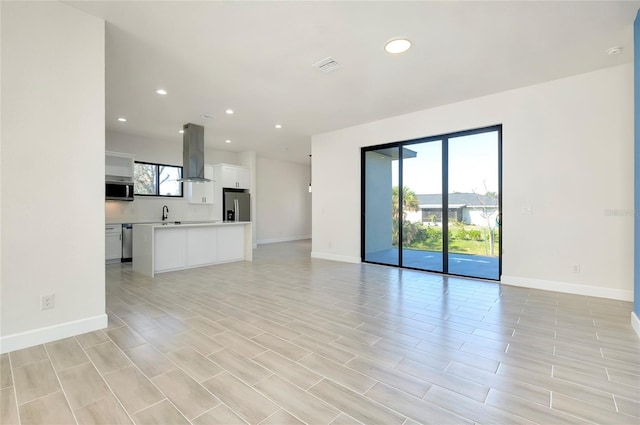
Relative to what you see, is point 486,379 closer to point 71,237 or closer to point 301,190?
point 71,237

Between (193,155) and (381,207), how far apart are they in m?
4.05

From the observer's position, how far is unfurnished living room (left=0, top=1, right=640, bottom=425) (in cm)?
178

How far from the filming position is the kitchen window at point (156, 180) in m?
7.04

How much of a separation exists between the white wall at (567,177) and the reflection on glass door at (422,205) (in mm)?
749

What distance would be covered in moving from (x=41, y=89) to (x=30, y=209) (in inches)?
40.1

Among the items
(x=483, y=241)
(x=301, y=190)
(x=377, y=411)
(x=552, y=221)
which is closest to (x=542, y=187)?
(x=552, y=221)

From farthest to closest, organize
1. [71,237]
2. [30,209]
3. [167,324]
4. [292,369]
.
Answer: [167,324] → [71,237] → [30,209] → [292,369]

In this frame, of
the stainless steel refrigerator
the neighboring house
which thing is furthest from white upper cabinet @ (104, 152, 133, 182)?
the neighboring house

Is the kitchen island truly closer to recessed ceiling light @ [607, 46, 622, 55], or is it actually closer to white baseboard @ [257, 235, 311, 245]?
white baseboard @ [257, 235, 311, 245]

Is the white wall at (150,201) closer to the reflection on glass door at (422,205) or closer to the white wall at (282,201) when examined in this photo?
the white wall at (282,201)

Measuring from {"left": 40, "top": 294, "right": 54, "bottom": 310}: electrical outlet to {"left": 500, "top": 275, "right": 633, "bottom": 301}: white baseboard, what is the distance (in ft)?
18.0

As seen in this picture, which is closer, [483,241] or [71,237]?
[71,237]

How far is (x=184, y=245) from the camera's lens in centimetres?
539

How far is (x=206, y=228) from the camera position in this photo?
18.9 ft
